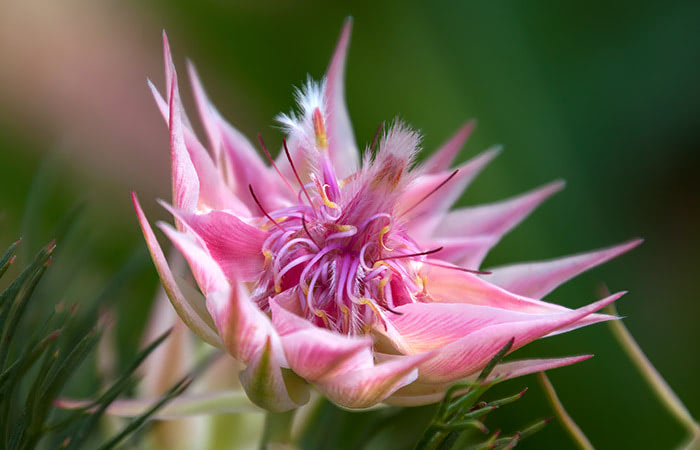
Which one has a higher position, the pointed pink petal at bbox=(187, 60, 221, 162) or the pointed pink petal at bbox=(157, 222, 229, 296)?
the pointed pink petal at bbox=(187, 60, 221, 162)

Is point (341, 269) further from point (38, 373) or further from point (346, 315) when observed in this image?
point (38, 373)

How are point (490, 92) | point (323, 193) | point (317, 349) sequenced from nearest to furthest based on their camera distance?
1. point (317, 349)
2. point (323, 193)
3. point (490, 92)

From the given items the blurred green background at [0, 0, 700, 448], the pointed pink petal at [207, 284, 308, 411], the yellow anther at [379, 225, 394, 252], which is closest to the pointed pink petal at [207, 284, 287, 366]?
the pointed pink petal at [207, 284, 308, 411]

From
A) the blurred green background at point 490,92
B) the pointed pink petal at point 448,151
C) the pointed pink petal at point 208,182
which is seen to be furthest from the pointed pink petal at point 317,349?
the blurred green background at point 490,92

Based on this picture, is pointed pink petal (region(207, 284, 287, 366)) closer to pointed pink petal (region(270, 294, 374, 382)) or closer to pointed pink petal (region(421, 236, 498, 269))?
pointed pink petal (region(270, 294, 374, 382))

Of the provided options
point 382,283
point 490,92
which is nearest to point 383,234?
point 382,283

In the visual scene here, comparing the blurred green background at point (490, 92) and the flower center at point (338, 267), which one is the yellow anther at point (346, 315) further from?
the blurred green background at point (490, 92)

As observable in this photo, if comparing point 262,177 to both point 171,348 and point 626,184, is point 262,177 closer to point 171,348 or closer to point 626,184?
point 171,348
